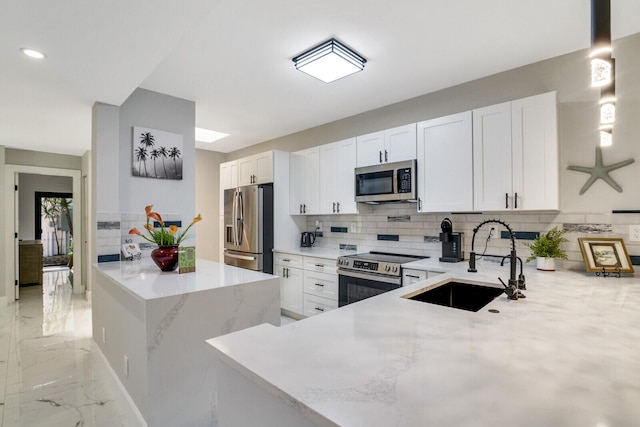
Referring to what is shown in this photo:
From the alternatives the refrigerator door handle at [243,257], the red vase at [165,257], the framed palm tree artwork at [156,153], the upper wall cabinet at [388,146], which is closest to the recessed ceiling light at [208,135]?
the framed palm tree artwork at [156,153]

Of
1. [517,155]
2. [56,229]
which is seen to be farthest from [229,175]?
[56,229]

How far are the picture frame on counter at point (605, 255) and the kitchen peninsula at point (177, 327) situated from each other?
7.16ft

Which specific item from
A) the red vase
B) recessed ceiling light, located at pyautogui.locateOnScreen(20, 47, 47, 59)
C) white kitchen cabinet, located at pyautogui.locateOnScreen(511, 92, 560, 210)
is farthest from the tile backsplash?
recessed ceiling light, located at pyautogui.locateOnScreen(20, 47, 47, 59)

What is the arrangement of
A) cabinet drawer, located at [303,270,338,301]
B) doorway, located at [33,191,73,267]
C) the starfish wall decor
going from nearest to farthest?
1. the starfish wall decor
2. cabinet drawer, located at [303,270,338,301]
3. doorway, located at [33,191,73,267]

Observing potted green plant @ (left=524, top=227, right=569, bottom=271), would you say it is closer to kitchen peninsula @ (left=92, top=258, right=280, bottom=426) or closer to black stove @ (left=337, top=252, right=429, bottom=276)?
black stove @ (left=337, top=252, right=429, bottom=276)

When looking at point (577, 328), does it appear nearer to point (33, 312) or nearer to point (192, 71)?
point (192, 71)

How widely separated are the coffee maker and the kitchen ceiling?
4.62ft

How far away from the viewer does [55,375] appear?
2676mm

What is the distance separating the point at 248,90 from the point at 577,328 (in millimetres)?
3156

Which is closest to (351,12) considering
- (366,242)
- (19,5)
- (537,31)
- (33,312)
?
(537,31)

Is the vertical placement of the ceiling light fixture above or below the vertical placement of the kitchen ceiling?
below

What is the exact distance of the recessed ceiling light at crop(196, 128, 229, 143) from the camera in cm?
484

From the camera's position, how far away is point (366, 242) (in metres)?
3.94

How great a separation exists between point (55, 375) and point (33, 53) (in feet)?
8.10
